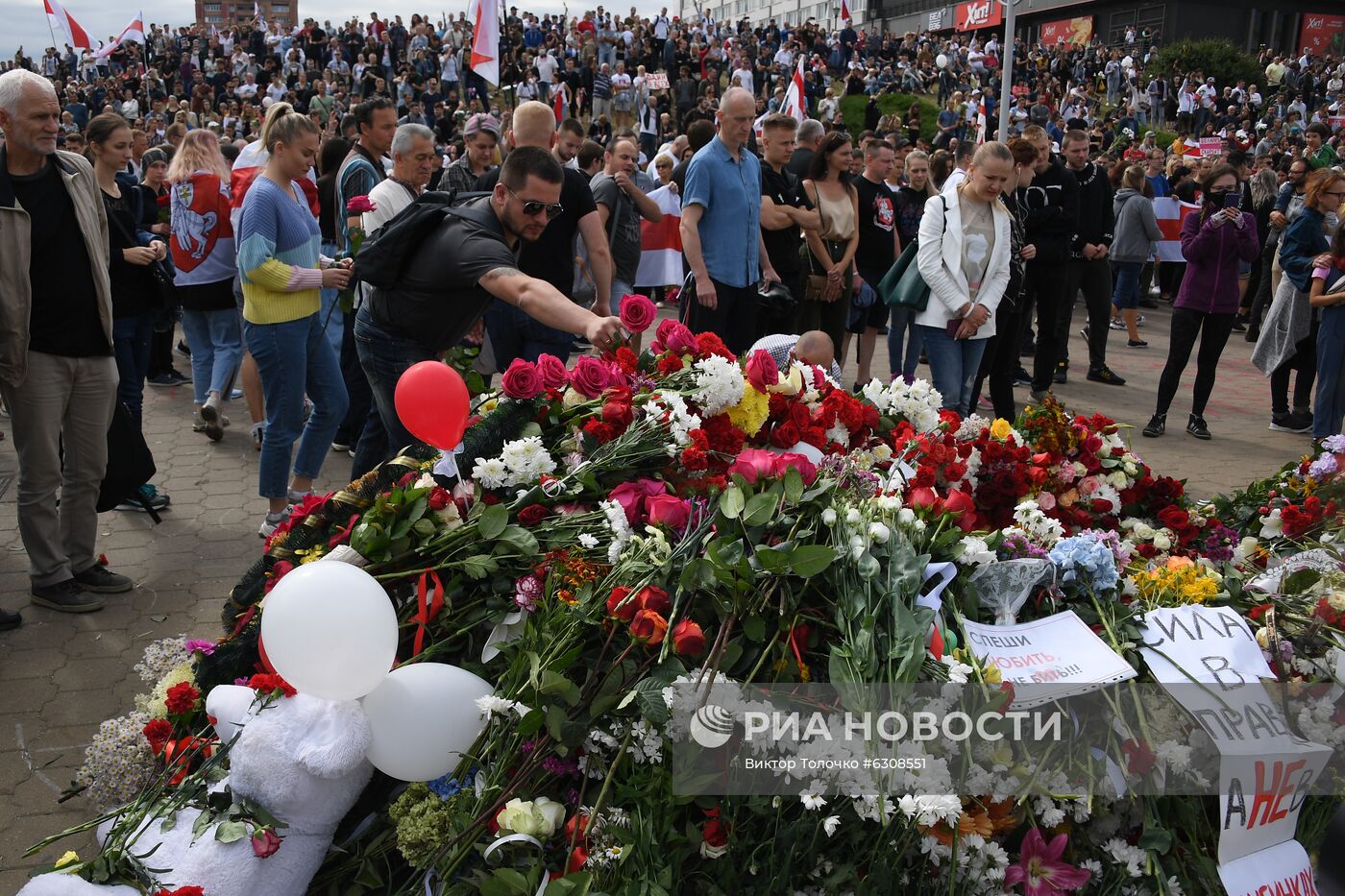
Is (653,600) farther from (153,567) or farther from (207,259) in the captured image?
(207,259)

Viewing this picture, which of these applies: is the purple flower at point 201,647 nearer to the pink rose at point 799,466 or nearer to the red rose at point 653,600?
the red rose at point 653,600

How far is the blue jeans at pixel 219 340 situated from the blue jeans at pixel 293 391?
6.16 feet

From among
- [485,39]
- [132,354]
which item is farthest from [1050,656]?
Answer: [485,39]

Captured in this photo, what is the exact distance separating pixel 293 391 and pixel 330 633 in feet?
9.91

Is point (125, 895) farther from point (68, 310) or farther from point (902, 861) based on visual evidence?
point (68, 310)

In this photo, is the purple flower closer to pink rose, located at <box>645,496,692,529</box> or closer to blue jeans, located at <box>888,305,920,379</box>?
pink rose, located at <box>645,496,692,529</box>

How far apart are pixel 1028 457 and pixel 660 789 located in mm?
1951

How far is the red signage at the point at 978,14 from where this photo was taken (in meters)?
41.7

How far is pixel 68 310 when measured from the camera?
Result: 4.05 metres

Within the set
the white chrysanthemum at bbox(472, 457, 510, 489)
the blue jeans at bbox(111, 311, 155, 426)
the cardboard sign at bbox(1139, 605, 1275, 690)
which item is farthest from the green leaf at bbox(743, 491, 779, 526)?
the blue jeans at bbox(111, 311, 155, 426)

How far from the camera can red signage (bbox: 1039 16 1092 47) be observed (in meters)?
45.0

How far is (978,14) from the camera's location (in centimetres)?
4219

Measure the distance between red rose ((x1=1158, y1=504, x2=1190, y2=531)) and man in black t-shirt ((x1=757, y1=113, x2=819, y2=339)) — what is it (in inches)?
138

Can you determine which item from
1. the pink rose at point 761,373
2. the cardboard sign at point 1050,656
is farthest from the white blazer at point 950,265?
the cardboard sign at point 1050,656
